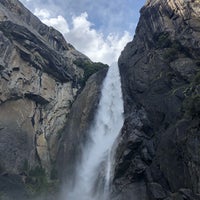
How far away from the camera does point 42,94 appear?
3881 centimetres

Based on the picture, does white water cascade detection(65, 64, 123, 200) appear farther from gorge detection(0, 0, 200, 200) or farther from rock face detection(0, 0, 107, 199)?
rock face detection(0, 0, 107, 199)

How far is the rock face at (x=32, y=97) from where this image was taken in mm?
33906

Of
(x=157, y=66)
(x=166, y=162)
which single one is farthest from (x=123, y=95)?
(x=166, y=162)

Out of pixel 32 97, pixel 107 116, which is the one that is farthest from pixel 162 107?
pixel 32 97

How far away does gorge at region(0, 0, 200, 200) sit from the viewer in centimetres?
2217

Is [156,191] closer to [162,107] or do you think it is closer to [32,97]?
[162,107]

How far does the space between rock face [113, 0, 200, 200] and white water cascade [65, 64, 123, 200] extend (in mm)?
1831

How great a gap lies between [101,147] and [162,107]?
29.3ft

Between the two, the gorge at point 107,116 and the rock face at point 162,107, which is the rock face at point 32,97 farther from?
the rock face at point 162,107

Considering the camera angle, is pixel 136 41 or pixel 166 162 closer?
pixel 166 162

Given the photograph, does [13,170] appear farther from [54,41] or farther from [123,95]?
[54,41]

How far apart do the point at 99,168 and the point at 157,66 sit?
1040 centimetres

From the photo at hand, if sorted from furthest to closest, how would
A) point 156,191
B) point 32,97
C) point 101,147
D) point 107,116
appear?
point 32,97, point 107,116, point 101,147, point 156,191

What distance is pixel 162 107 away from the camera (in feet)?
86.8
